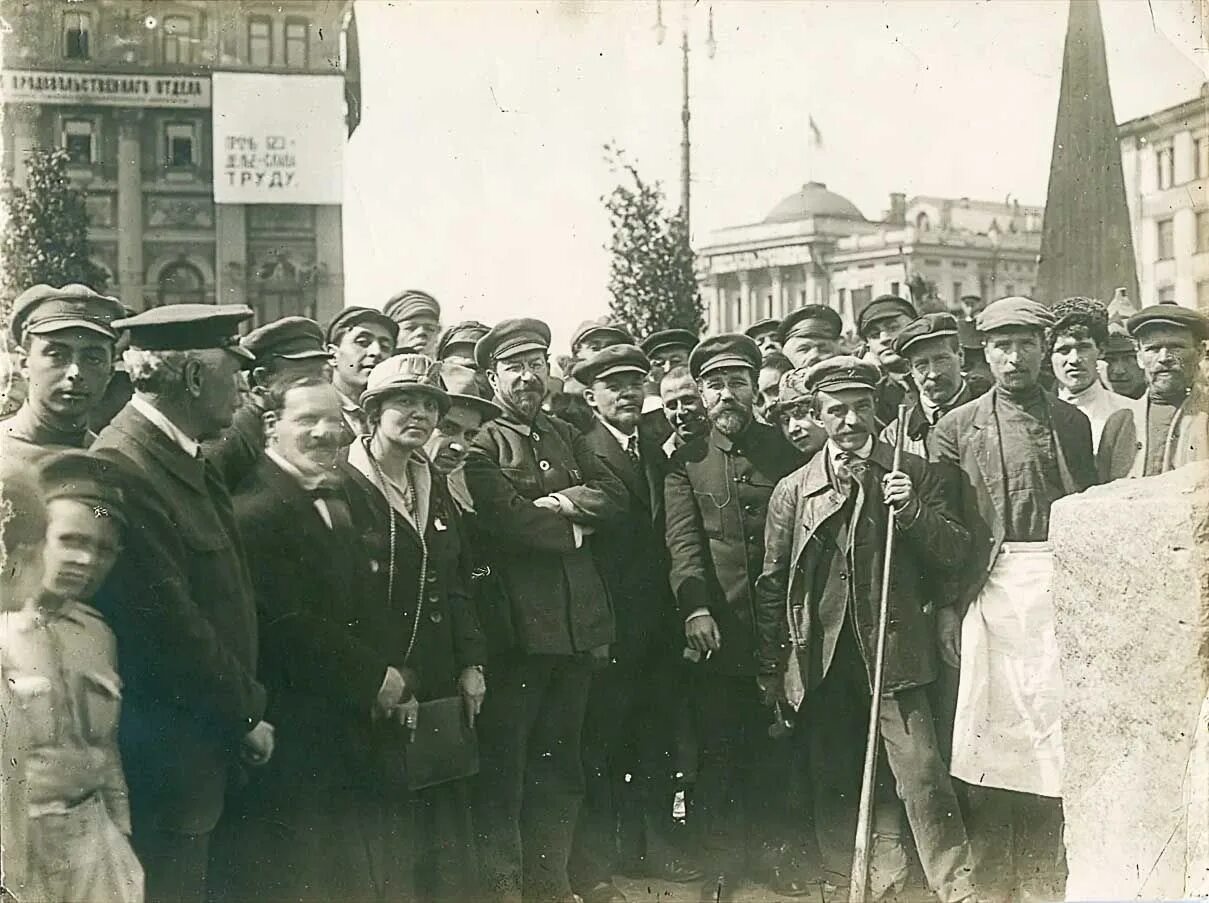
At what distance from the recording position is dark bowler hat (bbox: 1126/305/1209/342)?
4.89 metres

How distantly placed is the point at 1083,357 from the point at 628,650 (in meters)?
1.91

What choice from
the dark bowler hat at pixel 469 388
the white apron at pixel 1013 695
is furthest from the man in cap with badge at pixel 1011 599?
the dark bowler hat at pixel 469 388

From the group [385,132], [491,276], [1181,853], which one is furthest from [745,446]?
[1181,853]

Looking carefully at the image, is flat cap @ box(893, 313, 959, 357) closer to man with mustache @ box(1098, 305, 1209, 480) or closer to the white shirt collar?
man with mustache @ box(1098, 305, 1209, 480)

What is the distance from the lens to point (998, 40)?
16.0ft

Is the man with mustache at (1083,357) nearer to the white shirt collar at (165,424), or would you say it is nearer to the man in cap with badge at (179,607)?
the man in cap with badge at (179,607)

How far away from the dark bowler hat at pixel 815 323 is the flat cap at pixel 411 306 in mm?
1219

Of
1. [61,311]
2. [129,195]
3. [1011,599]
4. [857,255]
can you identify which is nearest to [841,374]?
[857,255]

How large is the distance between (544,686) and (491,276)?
53.1 inches

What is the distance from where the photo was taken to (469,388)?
4422 millimetres

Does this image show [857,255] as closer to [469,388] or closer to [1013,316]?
[1013,316]

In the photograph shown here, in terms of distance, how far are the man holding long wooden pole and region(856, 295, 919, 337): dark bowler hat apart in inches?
7.5

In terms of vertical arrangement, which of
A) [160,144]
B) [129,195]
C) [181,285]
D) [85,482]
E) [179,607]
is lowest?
[179,607]

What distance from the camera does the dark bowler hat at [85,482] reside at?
3982 mm
